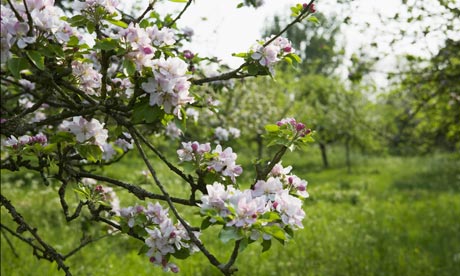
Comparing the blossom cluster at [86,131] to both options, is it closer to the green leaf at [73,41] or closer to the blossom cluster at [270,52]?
the green leaf at [73,41]

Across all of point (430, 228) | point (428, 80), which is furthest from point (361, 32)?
point (430, 228)

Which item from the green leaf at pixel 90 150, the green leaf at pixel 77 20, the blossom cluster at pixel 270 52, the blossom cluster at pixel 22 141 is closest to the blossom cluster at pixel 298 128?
the blossom cluster at pixel 270 52

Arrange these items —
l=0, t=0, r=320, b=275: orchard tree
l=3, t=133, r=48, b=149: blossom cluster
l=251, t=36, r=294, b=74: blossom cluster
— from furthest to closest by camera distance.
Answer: l=3, t=133, r=48, b=149: blossom cluster → l=251, t=36, r=294, b=74: blossom cluster → l=0, t=0, r=320, b=275: orchard tree

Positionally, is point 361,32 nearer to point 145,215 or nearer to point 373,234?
point 373,234

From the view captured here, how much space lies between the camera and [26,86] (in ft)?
10.7

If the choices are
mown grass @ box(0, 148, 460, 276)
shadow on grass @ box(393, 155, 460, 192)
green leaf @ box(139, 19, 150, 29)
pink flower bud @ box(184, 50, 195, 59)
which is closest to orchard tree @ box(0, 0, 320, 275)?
green leaf @ box(139, 19, 150, 29)

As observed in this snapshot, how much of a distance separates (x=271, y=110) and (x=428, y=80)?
11384 millimetres

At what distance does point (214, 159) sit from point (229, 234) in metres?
0.47

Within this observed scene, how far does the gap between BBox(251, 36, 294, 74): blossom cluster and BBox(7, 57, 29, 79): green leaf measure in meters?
0.80

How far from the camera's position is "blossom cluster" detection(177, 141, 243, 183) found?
1.77 metres

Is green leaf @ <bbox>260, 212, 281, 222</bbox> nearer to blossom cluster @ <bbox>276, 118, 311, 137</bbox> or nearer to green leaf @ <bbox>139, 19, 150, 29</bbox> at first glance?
blossom cluster @ <bbox>276, 118, 311, 137</bbox>

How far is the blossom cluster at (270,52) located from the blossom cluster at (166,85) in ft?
1.27

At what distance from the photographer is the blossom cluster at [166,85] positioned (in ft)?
5.06

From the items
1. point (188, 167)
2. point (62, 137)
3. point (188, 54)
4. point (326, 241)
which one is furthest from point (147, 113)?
point (326, 241)
